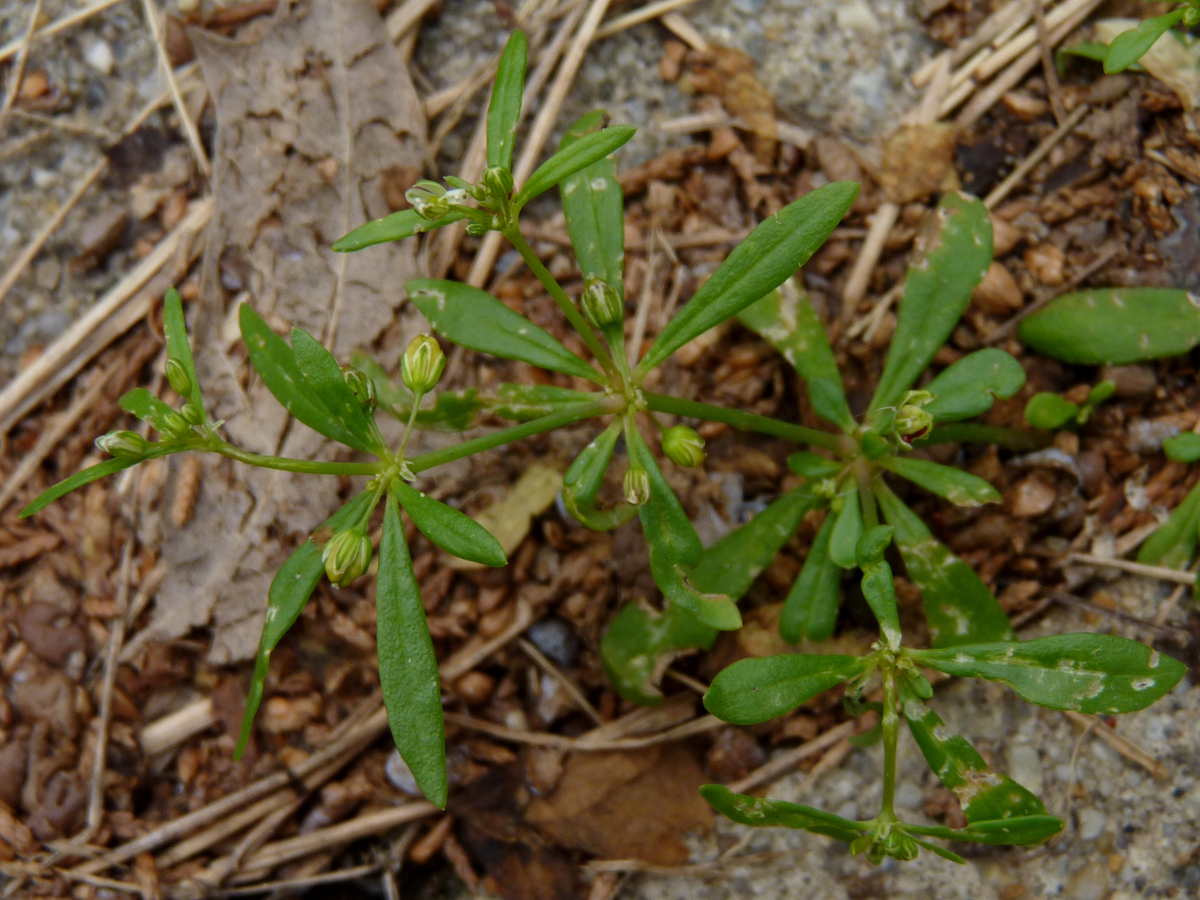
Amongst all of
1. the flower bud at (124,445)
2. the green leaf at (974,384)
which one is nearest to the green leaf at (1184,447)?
the green leaf at (974,384)

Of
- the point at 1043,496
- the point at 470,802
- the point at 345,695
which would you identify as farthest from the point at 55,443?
the point at 1043,496

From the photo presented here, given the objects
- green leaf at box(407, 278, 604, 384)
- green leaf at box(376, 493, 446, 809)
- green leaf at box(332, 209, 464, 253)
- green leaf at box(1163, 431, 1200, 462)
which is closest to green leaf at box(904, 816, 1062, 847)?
green leaf at box(376, 493, 446, 809)

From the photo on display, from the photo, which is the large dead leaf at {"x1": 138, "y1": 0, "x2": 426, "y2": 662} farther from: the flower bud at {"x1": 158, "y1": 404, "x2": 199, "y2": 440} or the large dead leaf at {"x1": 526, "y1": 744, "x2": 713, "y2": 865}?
the large dead leaf at {"x1": 526, "y1": 744, "x2": 713, "y2": 865}

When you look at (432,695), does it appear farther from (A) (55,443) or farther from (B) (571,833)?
(A) (55,443)

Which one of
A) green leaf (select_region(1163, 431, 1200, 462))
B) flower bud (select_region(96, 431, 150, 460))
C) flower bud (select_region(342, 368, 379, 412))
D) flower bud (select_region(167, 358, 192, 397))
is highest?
flower bud (select_region(167, 358, 192, 397))

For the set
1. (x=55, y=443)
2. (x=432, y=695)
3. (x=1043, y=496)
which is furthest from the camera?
(x=55, y=443)

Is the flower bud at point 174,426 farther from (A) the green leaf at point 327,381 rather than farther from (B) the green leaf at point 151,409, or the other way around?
(A) the green leaf at point 327,381

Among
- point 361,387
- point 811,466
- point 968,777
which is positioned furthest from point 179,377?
point 968,777
